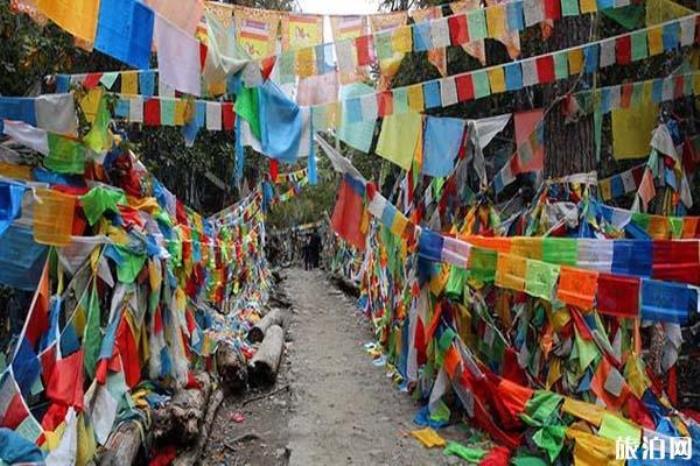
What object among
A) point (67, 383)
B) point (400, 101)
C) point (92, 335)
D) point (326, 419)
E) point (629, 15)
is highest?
point (629, 15)

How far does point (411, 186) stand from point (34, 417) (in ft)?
16.5

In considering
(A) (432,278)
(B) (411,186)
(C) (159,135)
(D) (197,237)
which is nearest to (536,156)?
(B) (411,186)

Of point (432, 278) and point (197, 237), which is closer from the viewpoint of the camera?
point (432, 278)

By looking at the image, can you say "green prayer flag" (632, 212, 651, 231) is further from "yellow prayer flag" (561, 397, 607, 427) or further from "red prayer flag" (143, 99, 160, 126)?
"red prayer flag" (143, 99, 160, 126)

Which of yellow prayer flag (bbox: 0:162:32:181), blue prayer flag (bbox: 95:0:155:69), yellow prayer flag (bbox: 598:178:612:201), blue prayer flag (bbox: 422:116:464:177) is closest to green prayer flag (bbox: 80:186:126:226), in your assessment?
yellow prayer flag (bbox: 0:162:32:181)

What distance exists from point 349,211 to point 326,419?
220 centimetres

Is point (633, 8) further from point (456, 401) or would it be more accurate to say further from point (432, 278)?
point (456, 401)

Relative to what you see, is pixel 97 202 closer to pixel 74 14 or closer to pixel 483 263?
pixel 74 14

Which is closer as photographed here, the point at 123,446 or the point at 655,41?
the point at 123,446

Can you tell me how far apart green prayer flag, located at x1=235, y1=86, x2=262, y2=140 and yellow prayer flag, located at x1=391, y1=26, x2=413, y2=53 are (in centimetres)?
172

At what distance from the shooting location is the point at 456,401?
19.4ft

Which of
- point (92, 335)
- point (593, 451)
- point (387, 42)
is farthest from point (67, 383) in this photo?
point (387, 42)

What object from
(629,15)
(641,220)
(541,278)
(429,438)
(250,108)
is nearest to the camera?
(541,278)

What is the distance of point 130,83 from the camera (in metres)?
6.32
